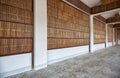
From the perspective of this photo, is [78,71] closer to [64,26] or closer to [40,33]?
[40,33]

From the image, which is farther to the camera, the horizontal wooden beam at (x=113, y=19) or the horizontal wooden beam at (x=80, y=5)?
the horizontal wooden beam at (x=113, y=19)

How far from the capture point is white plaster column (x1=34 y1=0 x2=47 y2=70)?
336cm

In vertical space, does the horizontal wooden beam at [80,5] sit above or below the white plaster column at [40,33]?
above

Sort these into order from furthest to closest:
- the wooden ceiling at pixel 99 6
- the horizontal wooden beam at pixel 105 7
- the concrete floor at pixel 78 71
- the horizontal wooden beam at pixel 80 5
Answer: the horizontal wooden beam at pixel 105 7 < the wooden ceiling at pixel 99 6 < the horizontal wooden beam at pixel 80 5 < the concrete floor at pixel 78 71

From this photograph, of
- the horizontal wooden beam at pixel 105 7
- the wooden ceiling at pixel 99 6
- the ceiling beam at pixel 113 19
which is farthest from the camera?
the ceiling beam at pixel 113 19

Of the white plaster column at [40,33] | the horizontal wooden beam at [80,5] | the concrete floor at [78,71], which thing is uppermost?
the horizontal wooden beam at [80,5]

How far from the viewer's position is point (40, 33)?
348 cm

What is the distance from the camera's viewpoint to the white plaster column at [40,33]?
336cm

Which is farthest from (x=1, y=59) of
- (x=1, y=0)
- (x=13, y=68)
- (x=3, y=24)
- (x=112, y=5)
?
(x=112, y=5)

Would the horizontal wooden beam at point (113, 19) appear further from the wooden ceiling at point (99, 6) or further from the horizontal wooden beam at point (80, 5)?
the horizontal wooden beam at point (80, 5)

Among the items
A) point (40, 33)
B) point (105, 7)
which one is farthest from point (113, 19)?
point (40, 33)

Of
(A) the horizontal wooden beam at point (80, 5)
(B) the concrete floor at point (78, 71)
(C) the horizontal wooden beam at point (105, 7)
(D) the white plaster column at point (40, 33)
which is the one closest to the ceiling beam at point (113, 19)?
(C) the horizontal wooden beam at point (105, 7)

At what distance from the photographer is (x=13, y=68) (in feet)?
9.42

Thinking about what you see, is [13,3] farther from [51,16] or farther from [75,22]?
[75,22]
